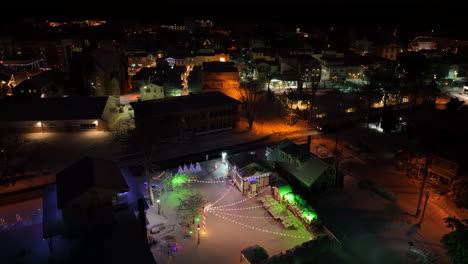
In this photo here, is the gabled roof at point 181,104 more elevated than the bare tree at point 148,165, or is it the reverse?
the gabled roof at point 181,104

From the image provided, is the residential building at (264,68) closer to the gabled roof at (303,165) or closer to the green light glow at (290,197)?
the gabled roof at (303,165)

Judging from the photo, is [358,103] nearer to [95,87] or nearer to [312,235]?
[312,235]

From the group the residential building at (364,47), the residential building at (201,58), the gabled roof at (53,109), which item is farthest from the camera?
the residential building at (364,47)

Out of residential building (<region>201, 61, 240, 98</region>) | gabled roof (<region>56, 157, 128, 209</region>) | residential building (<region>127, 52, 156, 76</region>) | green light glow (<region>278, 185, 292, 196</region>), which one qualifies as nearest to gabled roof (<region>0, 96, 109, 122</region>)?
residential building (<region>201, 61, 240, 98</region>)

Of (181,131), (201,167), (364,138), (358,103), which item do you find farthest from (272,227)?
(358,103)

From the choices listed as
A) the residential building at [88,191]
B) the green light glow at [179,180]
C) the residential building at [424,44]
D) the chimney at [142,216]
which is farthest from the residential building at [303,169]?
the residential building at [424,44]

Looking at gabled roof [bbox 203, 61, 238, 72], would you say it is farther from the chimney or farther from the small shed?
the small shed
